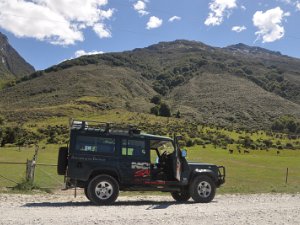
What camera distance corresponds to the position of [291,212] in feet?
43.2

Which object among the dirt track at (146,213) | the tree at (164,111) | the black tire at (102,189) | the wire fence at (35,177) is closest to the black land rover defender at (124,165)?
the black tire at (102,189)

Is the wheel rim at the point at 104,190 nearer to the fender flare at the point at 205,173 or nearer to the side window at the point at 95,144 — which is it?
the side window at the point at 95,144

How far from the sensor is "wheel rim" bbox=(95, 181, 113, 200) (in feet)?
46.0

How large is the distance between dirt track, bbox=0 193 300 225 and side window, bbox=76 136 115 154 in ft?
5.74

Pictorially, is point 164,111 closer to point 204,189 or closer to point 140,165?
point 204,189

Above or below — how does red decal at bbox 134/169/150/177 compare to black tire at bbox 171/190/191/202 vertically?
above

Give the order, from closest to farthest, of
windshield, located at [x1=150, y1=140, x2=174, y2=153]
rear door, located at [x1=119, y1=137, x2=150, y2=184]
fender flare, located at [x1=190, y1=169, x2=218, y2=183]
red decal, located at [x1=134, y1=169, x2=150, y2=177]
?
rear door, located at [x1=119, y1=137, x2=150, y2=184], red decal, located at [x1=134, y1=169, x2=150, y2=177], windshield, located at [x1=150, y1=140, x2=174, y2=153], fender flare, located at [x1=190, y1=169, x2=218, y2=183]

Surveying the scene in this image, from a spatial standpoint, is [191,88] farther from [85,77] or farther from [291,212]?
[291,212]

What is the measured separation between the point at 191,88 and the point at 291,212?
556 ft

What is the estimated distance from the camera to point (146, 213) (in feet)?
40.5

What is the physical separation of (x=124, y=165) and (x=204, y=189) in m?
3.08

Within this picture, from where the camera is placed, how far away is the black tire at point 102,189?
13953 mm

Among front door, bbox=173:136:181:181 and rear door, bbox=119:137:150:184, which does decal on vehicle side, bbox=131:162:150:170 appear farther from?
front door, bbox=173:136:181:181

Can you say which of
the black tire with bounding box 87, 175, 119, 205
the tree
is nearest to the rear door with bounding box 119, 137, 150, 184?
the black tire with bounding box 87, 175, 119, 205
